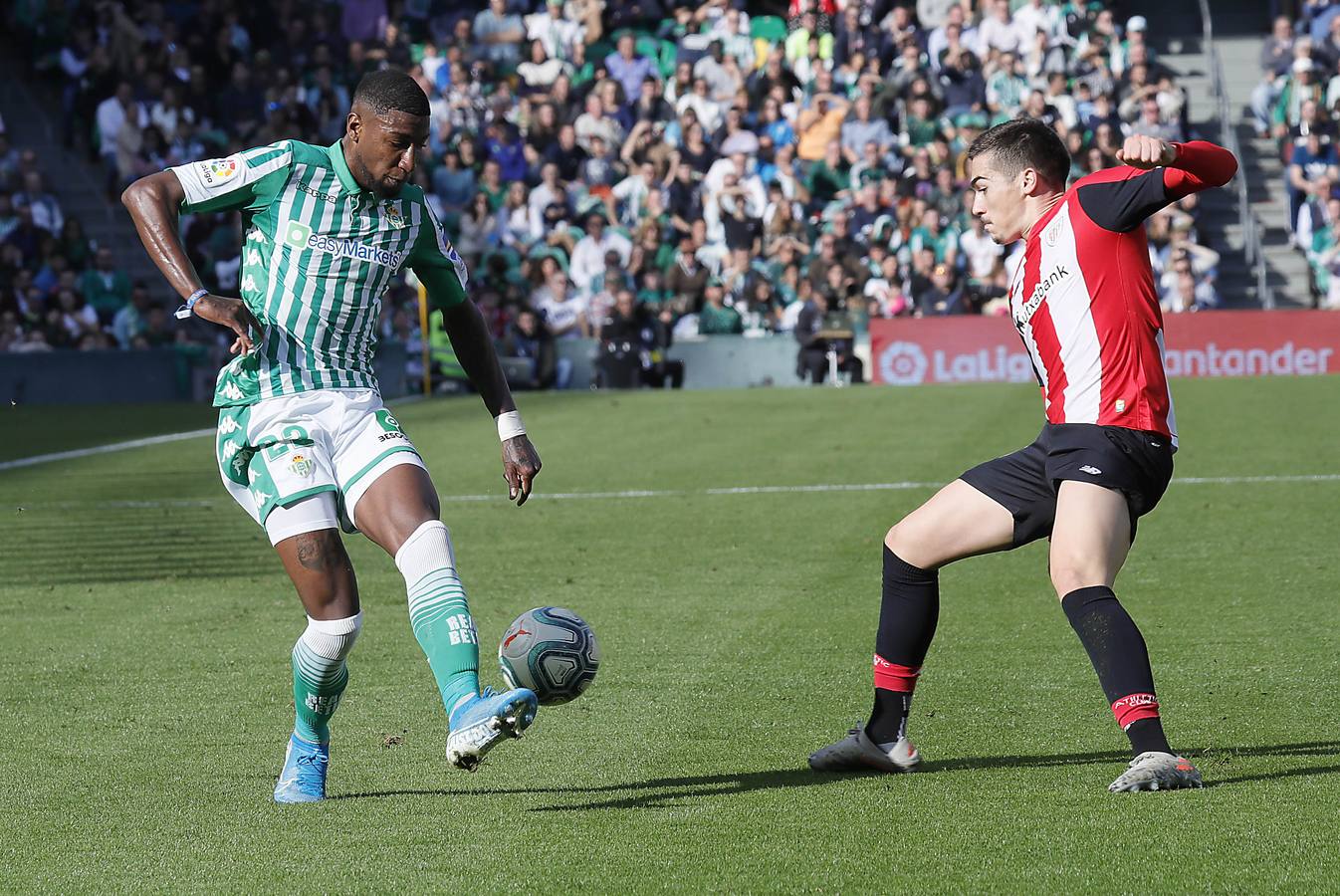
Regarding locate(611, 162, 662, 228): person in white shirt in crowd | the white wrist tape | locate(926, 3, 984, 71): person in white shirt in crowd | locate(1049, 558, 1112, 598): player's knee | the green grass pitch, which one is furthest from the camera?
locate(926, 3, 984, 71): person in white shirt in crowd

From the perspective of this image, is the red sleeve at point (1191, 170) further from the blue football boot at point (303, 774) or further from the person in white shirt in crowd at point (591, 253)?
the person in white shirt in crowd at point (591, 253)

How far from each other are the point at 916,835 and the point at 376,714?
2.37 meters

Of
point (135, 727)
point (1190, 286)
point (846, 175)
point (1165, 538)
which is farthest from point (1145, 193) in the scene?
point (846, 175)

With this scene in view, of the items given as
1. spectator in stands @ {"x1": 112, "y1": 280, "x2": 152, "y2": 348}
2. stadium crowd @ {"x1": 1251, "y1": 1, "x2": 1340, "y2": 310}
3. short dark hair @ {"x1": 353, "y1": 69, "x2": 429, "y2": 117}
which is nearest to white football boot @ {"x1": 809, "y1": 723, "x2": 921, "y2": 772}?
short dark hair @ {"x1": 353, "y1": 69, "x2": 429, "y2": 117}

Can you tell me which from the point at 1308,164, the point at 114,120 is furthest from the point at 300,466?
the point at 114,120

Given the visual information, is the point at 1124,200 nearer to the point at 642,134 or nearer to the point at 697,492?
→ the point at 697,492

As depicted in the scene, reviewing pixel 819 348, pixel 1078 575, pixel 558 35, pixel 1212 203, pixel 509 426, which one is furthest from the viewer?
pixel 558 35

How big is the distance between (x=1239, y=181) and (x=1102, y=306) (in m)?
23.4

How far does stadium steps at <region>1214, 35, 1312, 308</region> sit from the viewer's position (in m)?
26.5

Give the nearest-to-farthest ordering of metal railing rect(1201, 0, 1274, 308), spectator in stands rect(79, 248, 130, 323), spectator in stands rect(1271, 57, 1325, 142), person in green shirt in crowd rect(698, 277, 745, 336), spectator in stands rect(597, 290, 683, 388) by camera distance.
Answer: spectator in stands rect(597, 290, 683, 388) < person in green shirt in crowd rect(698, 277, 745, 336) < spectator in stands rect(79, 248, 130, 323) < metal railing rect(1201, 0, 1274, 308) < spectator in stands rect(1271, 57, 1325, 142)

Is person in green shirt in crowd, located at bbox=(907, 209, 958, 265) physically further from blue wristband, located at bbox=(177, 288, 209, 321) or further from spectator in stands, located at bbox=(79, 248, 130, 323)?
blue wristband, located at bbox=(177, 288, 209, 321)

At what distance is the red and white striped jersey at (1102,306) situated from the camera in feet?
16.7

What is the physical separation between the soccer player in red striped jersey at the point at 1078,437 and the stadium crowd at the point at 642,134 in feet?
59.3

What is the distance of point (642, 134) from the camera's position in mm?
27672
